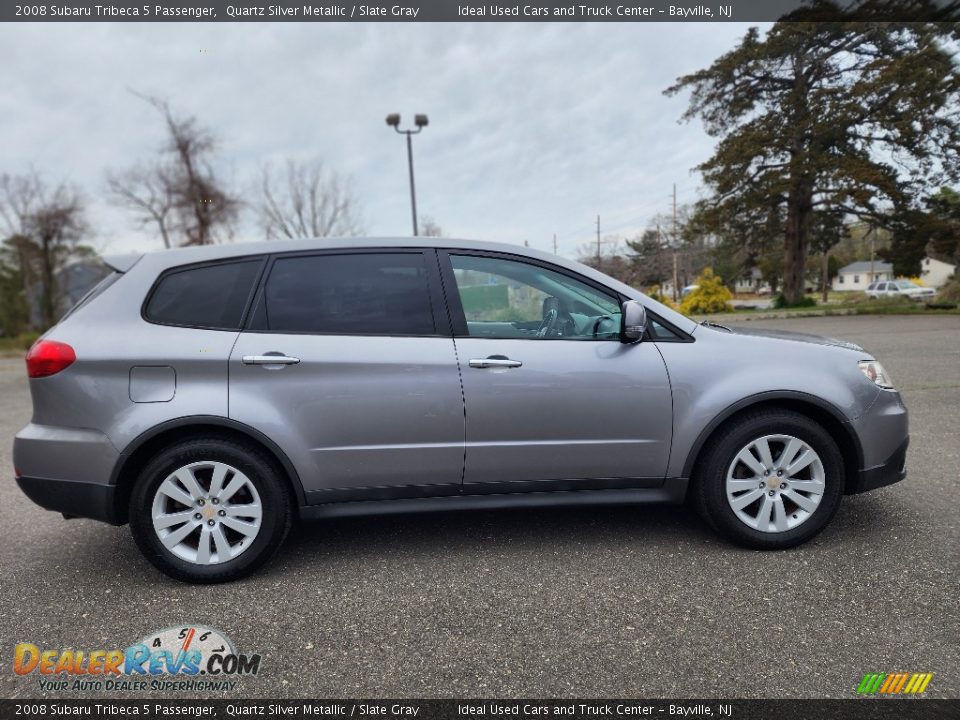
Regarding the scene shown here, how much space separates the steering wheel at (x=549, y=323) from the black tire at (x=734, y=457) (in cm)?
103

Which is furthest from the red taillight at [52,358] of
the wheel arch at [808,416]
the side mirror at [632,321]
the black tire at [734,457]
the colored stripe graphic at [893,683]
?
the colored stripe graphic at [893,683]

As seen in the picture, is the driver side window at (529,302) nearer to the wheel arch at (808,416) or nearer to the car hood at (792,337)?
the wheel arch at (808,416)

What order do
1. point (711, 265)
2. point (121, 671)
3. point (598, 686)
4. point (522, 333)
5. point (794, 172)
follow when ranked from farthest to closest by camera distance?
point (711, 265), point (794, 172), point (522, 333), point (121, 671), point (598, 686)

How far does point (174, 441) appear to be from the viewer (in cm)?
282

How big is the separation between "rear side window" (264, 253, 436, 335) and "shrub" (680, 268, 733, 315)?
88.3 ft

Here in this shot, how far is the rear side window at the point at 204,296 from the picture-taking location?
2871mm

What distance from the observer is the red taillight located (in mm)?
2732

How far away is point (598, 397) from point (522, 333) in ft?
1.66

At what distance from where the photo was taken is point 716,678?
2051mm

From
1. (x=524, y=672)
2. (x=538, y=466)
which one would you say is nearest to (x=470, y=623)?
(x=524, y=672)

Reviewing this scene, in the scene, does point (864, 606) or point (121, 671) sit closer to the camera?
point (121, 671)

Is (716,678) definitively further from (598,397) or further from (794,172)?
(794,172)

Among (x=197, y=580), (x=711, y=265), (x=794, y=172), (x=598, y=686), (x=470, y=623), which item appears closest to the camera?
(x=598, y=686)

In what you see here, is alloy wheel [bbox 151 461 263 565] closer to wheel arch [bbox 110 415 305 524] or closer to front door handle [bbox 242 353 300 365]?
A: wheel arch [bbox 110 415 305 524]
